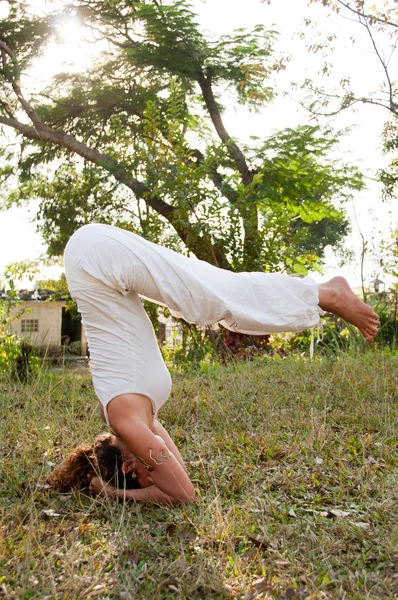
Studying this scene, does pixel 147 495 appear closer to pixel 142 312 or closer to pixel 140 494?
pixel 140 494

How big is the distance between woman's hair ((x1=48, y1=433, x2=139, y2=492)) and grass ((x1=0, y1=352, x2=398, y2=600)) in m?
0.09

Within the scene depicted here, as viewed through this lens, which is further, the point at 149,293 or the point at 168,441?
the point at 168,441

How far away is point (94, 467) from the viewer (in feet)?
10.6

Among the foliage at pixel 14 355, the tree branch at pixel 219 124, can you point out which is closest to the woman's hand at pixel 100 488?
the foliage at pixel 14 355

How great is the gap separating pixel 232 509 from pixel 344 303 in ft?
3.72

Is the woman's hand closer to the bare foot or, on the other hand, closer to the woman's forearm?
the woman's forearm

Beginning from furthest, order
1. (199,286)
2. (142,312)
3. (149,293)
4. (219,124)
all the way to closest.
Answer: (219,124) → (142,312) → (149,293) → (199,286)

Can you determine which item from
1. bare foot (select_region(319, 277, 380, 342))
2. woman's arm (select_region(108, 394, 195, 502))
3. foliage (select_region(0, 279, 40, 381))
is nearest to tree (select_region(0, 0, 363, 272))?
foliage (select_region(0, 279, 40, 381))

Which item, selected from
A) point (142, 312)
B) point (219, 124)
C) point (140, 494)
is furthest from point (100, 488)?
point (219, 124)

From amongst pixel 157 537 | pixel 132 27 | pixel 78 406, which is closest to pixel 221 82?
pixel 132 27

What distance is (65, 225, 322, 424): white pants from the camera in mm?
2828

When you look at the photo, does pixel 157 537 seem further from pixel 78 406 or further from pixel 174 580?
pixel 78 406

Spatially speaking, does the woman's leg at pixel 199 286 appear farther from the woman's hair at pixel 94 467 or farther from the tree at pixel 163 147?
the tree at pixel 163 147

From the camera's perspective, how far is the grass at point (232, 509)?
2355mm
